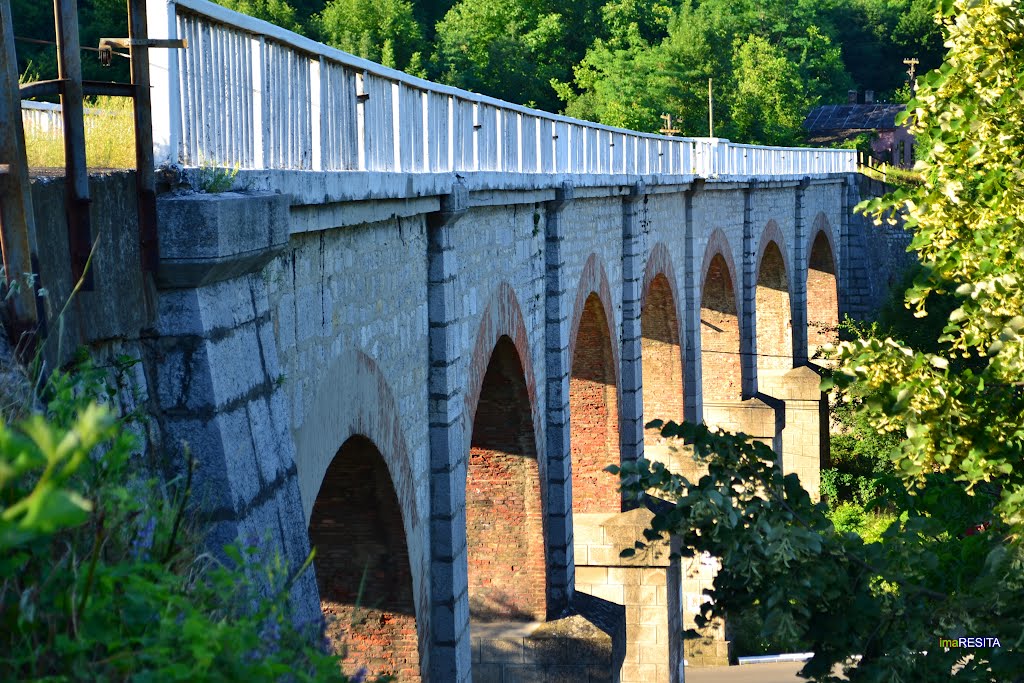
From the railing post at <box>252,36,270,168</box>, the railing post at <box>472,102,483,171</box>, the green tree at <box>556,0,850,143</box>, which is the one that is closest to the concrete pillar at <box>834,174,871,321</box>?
the green tree at <box>556,0,850,143</box>

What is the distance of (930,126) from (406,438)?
3595 mm

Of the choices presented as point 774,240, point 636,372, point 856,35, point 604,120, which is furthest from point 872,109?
point 636,372

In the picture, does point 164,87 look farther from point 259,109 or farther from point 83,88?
point 259,109

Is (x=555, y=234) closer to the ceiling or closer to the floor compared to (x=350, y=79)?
closer to the floor

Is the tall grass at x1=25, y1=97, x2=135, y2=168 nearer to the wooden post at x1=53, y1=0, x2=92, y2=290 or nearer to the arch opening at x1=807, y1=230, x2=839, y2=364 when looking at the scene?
the wooden post at x1=53, y1=0, x2=92, y2=290

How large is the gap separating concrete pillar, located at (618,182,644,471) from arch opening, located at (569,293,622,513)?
168 mm

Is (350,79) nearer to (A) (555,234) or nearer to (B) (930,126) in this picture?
(B) (930,126)

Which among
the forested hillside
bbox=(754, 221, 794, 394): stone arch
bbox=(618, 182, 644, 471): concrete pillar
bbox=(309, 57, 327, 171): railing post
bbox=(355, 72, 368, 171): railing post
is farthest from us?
the forested hillside

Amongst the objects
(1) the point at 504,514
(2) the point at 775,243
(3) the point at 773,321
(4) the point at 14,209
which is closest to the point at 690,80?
(3) the point at 773,321

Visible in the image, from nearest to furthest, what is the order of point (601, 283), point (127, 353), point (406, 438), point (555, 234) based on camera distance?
point (127, 353) < point (406, 438) < point (555, 234) < point (601, 283)

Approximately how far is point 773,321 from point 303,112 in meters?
23.5

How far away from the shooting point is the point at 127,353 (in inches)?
164

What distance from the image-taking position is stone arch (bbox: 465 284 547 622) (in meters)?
12.1

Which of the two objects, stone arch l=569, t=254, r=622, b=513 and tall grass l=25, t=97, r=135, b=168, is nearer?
tall grass l=25, t=97, r=135, b=168
